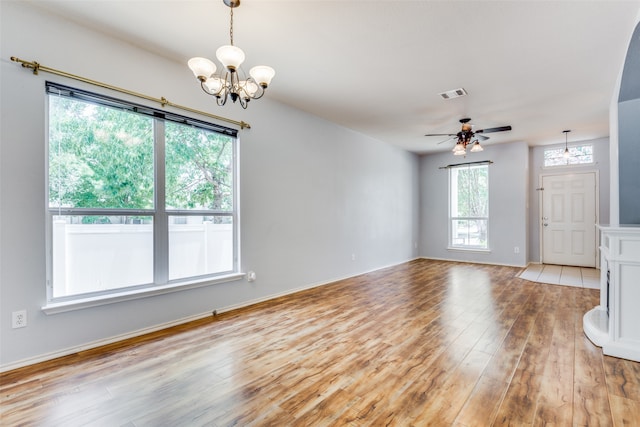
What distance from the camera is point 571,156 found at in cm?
661

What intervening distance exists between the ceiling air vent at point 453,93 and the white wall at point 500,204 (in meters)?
3.58

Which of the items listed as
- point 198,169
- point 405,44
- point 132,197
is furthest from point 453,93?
point 132,197

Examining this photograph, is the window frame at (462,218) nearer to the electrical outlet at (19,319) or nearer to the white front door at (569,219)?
the white front door at (569,219)

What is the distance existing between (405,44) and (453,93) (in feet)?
4.72

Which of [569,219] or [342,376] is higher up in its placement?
[569,219]

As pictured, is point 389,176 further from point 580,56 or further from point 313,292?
point 580,56

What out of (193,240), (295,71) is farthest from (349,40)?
(193,240)

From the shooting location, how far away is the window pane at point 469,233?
23.3 feet

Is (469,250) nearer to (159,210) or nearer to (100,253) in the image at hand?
(159,210)

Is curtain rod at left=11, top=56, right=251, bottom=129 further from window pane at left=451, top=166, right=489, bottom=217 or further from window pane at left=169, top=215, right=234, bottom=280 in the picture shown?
window pane at left=451, top=166, right=489, bottom=217

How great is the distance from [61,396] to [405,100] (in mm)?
4536

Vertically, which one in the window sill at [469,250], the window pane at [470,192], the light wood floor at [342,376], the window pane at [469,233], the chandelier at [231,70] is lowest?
the light wood floor at [342,376]

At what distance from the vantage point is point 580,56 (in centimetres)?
296

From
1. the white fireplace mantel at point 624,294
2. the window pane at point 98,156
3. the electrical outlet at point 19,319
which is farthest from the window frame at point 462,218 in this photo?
the electrical outlet at point 19,319
